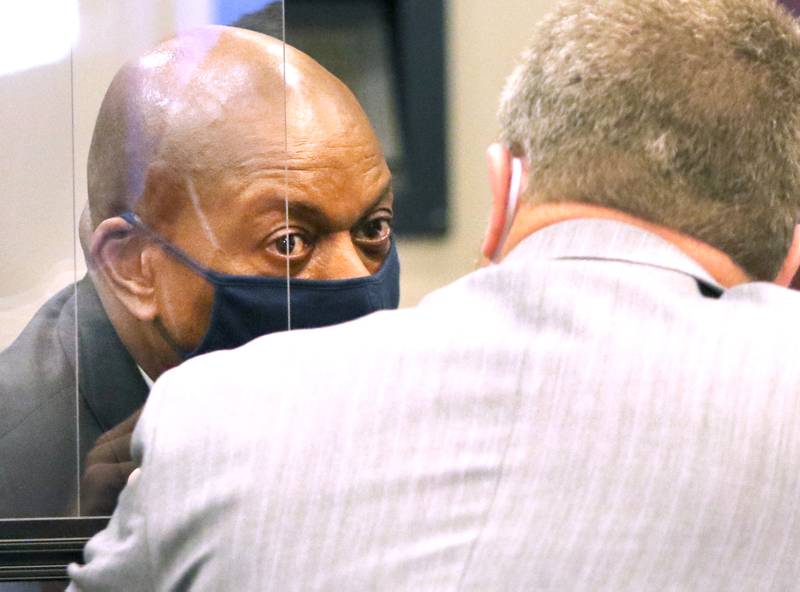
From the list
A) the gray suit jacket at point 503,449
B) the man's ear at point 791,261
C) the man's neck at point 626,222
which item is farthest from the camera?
the man's ear at point 791,261

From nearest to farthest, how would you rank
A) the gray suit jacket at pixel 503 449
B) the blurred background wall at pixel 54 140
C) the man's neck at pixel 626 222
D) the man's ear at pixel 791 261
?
the gray suit jacket at pixel 503 449 < the man's neck at pixel 626 222 < the man's ear at pixel 791 261 < the blurred background wall at pixel 54 140

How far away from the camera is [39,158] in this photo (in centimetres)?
215

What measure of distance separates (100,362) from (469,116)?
0.77 metres

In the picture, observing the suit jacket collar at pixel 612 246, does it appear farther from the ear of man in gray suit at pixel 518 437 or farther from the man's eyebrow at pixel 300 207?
the man's eyebrow at pixel 300 207

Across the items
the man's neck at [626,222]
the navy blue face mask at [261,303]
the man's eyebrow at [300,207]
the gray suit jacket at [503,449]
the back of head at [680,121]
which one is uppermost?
the back of head at [680,121]

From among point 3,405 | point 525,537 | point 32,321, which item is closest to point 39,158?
point 32,321

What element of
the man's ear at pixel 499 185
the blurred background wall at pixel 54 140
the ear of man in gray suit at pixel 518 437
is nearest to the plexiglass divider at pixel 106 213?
the blurred background wall at pixel 54 140

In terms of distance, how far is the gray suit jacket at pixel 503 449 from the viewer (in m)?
0.99

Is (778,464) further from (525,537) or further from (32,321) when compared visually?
(32,321)

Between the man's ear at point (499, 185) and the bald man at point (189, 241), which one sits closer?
the man's ear at point (499, 185)

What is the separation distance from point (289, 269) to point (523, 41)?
0.57 meters

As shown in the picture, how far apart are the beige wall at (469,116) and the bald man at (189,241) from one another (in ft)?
0.23

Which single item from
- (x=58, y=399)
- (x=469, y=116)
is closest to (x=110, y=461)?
(x=58, y=399)

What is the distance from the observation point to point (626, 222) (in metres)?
1.13
